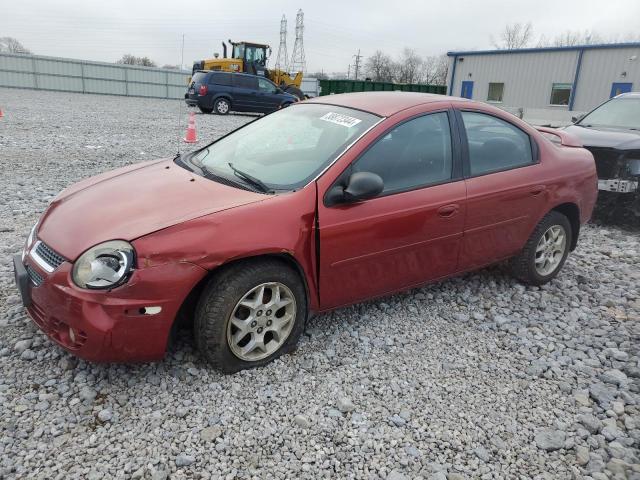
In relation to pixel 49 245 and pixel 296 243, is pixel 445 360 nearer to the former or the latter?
pixel 296 243

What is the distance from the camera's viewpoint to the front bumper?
2496 millimetres

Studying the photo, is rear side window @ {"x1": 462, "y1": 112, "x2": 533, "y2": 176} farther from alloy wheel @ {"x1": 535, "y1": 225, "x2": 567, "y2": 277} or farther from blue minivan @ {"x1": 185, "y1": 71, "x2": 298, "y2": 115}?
blue minivan @ {"x1": 185, "y1": 71, "x2": 298, "y2": 115}

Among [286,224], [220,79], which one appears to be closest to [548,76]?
[220,79]

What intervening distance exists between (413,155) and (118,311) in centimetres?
211

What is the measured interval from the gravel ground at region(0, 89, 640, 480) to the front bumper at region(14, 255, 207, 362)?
0.31m

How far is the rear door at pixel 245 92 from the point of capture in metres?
21.1

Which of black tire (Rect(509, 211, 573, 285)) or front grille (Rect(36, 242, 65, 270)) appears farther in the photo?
black tire (Rect(509, 211, 573, 285))

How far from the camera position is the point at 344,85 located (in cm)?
3666

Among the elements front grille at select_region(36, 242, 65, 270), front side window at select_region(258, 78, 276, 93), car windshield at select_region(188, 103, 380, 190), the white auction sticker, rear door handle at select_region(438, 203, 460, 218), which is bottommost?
front grille at select_region(36, 242, 65, 270)

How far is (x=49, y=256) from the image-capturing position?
2.74 metres

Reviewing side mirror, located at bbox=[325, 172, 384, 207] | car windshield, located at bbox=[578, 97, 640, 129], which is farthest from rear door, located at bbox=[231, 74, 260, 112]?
side mirror, located at bbox=[325, 172, 384, 207]

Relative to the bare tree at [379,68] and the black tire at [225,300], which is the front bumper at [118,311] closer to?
the black tire at [225,300]

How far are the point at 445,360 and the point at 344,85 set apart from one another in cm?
3541

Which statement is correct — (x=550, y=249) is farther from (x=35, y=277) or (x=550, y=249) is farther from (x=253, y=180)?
(x=35, y=277)
